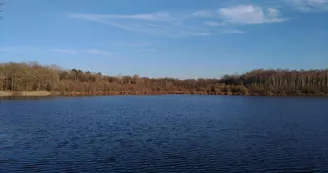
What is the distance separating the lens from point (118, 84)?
105 metres

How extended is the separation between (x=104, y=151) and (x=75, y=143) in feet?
8.64

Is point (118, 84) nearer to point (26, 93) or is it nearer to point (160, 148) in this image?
point (26, 93)

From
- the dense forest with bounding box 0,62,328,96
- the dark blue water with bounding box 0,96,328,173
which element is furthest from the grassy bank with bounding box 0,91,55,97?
the dark blue water with bounding box 0,96,328,173

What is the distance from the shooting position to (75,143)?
18.3 metres

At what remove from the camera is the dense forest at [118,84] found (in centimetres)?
7700

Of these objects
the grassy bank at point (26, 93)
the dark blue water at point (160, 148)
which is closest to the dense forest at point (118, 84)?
the grassy bank at point (26, 93)

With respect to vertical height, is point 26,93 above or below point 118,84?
below

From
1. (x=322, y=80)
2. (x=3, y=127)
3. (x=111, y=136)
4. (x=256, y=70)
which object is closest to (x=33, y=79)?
(x=3, y=127)

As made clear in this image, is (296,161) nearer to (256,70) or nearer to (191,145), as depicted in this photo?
(191,145)

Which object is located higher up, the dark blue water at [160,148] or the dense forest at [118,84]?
the dense forest at [118,84]

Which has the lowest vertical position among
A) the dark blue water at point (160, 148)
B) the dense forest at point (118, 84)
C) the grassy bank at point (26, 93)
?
the dark blue water at point (160, 148)

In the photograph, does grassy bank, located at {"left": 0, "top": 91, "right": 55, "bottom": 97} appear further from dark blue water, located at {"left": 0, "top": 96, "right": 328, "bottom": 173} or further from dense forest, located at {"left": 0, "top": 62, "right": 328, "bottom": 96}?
dark blue water, located at {"left": 0, "top": 96, "right": 328, "bottom": 173}

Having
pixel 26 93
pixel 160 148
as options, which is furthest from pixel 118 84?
pixel 160 148

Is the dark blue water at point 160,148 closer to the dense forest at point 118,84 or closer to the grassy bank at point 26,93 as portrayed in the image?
the grassy bank at point 26,93
